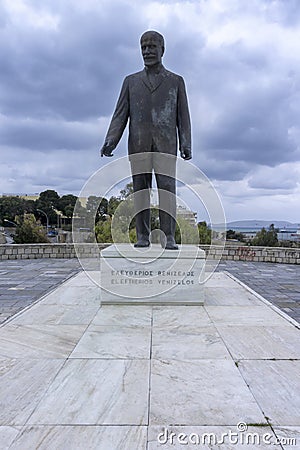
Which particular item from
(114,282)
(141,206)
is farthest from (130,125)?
(114,282)

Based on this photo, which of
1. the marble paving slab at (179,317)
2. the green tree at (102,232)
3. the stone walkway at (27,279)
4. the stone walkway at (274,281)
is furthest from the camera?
the green tree at (102,232)

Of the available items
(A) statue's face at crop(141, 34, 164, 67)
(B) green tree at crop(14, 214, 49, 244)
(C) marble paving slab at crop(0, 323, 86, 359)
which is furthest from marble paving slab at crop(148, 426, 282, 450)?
(B) green tree at crop(14, 214, 49, 244)

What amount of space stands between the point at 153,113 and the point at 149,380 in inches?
127

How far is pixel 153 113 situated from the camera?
4543 mm

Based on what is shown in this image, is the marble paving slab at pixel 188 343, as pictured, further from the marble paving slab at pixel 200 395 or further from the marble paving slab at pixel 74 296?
the marble paving slab at pixel 74 296

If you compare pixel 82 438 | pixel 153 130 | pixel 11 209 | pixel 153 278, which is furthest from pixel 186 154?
pixel 11 209

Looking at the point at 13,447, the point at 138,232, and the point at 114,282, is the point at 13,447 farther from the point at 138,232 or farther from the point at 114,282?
the point at 138,232

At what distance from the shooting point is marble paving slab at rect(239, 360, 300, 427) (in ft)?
6.34

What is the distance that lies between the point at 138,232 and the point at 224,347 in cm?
231

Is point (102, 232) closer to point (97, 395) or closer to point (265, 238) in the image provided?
point (97, 395)

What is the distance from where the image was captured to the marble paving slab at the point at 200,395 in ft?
6.18

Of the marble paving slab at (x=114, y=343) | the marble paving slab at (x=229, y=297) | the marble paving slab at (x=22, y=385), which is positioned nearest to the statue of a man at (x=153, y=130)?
the marble paving slab at (x=229, y=297)

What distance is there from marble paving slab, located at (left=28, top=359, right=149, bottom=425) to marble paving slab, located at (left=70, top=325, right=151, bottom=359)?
0.12 metres

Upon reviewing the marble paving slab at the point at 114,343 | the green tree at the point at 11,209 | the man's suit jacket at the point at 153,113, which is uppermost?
the green tree at the point at 11,209
